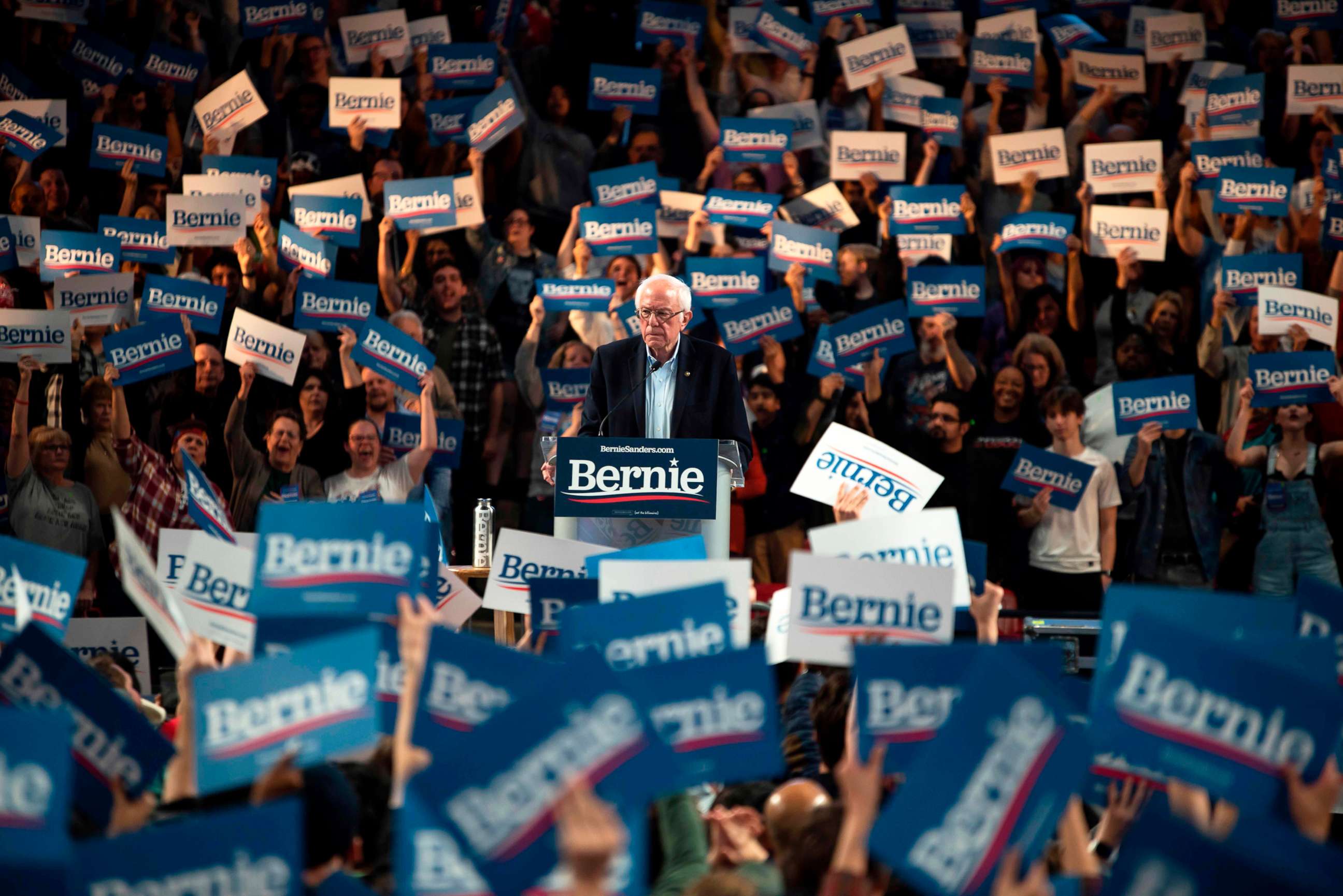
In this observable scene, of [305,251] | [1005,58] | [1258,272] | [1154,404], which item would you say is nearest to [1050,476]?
[1154,404]

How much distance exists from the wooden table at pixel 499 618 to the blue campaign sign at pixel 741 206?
312 centimetres

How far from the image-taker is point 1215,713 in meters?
2.63

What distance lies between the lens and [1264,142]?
29.3ft

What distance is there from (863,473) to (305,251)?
4.51 metres

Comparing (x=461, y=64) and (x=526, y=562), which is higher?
(x=461, y=64)

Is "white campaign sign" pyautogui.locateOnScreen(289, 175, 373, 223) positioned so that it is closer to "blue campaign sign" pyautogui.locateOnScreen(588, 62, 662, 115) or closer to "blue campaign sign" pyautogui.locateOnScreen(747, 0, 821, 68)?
"blue campaign sign" pyautogui.locateOnScreen(588, 62, 662, 115)

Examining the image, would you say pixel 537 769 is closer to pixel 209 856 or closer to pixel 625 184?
pixel 209 856

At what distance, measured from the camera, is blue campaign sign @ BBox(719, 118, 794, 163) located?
9.23 meters

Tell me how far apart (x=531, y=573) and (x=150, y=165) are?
5.62 metres

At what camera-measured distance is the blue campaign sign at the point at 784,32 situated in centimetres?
967

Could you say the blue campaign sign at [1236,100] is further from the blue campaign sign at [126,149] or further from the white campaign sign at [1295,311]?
the blue campaign sign at [126,149]

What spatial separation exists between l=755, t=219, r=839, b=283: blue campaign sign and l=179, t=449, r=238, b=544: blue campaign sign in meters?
4.85

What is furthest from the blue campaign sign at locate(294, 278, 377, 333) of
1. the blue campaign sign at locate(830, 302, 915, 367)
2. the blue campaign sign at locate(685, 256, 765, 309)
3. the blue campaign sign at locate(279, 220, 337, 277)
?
the blue campaign sign at locate(830, 302, 915, 367)

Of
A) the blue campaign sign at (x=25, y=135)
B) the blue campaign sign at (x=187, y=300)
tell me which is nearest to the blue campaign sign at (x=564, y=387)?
the blue campaign sign at (x=187, y=300)
